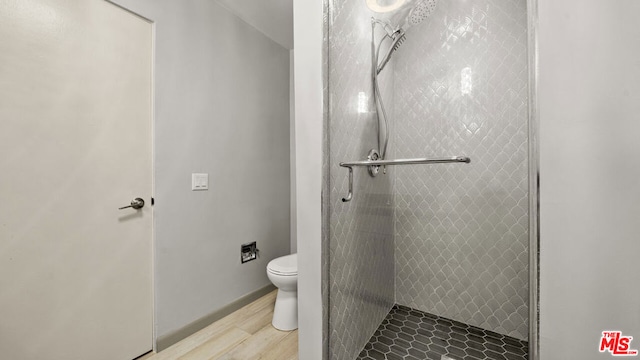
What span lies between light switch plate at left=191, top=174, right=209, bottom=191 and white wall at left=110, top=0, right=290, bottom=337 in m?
0.03

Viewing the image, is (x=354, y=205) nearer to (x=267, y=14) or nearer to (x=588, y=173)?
(x=588, y=173)

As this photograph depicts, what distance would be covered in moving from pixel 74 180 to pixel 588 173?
203 cm

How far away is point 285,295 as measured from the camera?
1876mm

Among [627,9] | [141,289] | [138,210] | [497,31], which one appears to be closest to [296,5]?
[497,31]

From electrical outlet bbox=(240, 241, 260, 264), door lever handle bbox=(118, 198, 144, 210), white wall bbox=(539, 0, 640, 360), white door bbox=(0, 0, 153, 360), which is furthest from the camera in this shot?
electrical outlet bbox=(240, 241, 260, 264)

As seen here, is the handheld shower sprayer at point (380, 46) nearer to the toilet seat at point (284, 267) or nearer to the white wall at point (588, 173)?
the white wall at point (588, 173)

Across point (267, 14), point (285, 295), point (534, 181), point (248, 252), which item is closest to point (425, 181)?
point (534, 181)

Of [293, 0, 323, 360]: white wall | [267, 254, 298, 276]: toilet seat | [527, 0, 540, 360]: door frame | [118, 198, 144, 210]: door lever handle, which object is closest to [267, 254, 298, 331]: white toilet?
[267, 254, 298, 276]: toilet seat

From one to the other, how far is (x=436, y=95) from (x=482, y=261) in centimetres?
85

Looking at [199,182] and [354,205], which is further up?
[199,182]

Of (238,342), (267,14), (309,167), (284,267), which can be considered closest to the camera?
(309,167)

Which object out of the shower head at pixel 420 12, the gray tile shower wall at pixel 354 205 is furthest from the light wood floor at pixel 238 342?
the shower head at pixel 420 12

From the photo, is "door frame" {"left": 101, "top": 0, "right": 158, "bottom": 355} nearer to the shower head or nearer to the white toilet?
the white toilet

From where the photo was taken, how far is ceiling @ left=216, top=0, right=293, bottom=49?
2.02 m
